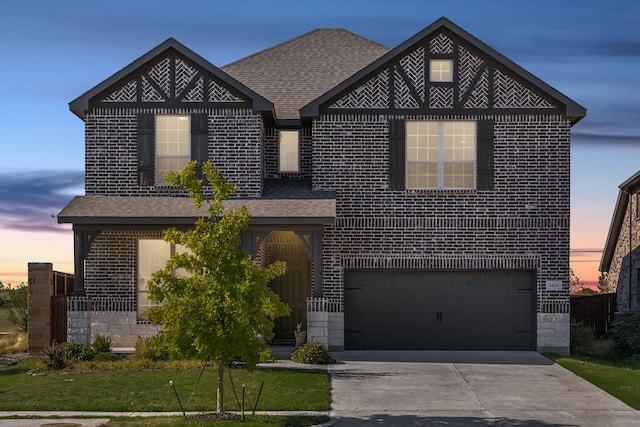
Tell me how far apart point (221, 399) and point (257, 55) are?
18157mm

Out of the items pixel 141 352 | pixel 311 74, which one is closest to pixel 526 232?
pixel 311 74

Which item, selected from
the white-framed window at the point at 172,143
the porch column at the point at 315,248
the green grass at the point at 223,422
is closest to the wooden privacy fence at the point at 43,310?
the white-framed window at the point at 172,143

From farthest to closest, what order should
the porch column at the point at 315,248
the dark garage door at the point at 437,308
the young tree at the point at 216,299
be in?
the dark garage door at the point at 437,308 → the porch column at the point at 315,248 → the young tree at the point at 216,299

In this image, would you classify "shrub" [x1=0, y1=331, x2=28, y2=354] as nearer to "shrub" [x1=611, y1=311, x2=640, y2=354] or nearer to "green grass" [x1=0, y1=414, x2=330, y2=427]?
"green grass" [x1=0, y1=414, x2=330, y2=427]

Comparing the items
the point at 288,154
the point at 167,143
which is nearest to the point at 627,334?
the point at 288,154

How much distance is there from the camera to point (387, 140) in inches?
1012

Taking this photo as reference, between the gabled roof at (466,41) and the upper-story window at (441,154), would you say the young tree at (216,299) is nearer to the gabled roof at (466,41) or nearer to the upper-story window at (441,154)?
the gabled roof at (466,41)

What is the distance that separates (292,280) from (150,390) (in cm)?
920

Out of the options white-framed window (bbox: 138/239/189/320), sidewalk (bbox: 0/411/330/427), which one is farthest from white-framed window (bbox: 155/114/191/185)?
sidewalk (bbox: 0/411/330/427)

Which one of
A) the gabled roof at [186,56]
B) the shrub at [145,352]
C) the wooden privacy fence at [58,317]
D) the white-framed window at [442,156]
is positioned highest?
the gabled roof at [186,56]

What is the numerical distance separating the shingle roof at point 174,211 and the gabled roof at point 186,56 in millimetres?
2814

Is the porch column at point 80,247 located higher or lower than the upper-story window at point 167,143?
lower

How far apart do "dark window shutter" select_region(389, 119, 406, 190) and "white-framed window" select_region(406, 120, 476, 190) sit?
0.61 feet

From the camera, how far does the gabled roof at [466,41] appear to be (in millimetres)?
25484
